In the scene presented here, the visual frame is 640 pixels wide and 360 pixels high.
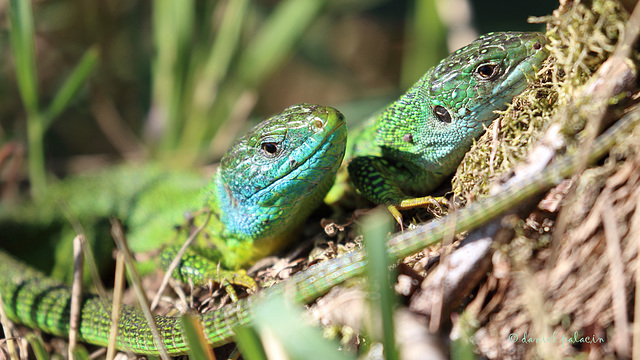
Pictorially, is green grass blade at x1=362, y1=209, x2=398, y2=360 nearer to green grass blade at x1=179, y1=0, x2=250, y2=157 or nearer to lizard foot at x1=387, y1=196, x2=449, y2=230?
lizard foot at x1=387, y1=196, x2=449, y2=230

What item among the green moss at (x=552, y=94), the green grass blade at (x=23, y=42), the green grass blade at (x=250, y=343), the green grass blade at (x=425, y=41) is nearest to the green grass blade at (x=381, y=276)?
the green grass blade at (x=250, y=343)

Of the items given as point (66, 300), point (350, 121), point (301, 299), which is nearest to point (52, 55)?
point (350, 121)

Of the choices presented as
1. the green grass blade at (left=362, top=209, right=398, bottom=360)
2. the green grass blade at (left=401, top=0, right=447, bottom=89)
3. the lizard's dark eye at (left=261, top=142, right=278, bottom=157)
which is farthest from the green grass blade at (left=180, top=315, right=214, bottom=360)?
the green grass blade at (left=401, top=0, right=447, bottom=89)

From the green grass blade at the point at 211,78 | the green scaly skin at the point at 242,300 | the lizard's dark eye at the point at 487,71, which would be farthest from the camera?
the green grass blade at the point at 211,78

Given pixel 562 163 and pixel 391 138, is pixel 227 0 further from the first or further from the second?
pixel 562 163

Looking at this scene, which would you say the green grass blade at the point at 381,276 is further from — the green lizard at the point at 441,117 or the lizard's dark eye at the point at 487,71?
the lizard's dark eye at the point at 487,71
